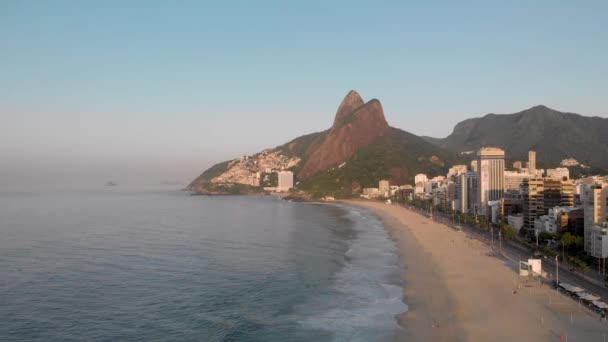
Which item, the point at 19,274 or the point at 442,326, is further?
the point at 19,274

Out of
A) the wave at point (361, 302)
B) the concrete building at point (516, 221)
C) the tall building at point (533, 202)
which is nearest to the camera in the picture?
the wave at point (361, 302)

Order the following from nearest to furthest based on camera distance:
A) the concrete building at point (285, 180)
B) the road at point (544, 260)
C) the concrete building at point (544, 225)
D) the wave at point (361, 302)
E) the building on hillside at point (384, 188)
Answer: the wave at point (361, 302)
the road at point (544, 260)
the concrete building at point (544, 225)
the building on hillside at point (384, 188)
the concrete building at point (285, 180)

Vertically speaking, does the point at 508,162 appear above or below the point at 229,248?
above

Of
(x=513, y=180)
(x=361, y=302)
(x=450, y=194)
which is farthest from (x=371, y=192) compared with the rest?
(x=361, y=302)

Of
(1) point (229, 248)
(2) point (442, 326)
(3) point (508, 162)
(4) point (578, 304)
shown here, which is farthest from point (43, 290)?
(3) point (508, 162)

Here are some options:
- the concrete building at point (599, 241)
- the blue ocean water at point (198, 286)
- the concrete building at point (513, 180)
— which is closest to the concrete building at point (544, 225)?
the concrete building at point (599, 241)

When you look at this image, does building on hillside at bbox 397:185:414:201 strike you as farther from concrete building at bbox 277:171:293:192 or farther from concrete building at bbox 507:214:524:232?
concrete building at bbox 507:214:524:232

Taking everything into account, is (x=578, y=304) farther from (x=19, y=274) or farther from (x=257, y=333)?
(x=19, y=274)

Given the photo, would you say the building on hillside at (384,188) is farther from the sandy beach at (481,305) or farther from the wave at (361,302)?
the wave at (361,302)
